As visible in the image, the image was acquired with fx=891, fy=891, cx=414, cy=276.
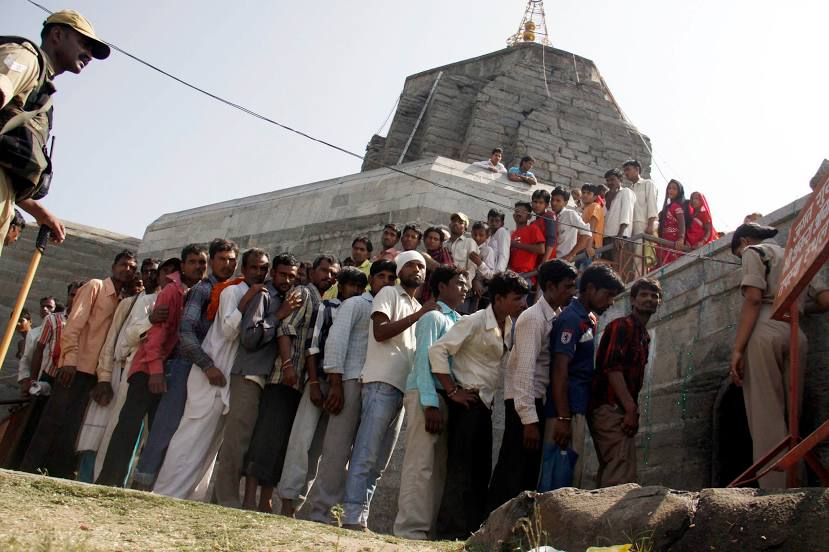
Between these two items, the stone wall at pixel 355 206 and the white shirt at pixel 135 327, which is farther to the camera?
the stone wall at pixel 355 206

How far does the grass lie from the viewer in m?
2.93

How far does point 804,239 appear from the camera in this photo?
13.7 feet

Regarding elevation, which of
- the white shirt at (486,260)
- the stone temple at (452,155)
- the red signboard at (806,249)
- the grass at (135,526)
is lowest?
the grass at (135,526)

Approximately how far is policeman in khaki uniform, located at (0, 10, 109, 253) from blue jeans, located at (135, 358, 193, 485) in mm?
1858

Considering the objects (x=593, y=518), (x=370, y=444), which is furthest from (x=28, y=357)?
(x=593, y=518)

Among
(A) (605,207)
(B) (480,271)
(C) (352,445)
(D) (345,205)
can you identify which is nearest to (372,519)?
(C) (352,445)

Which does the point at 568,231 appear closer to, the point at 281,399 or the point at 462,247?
the point at 462,247

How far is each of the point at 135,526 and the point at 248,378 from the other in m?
2.23

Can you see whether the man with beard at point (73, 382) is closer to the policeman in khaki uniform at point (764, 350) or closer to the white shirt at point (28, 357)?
the white shirt at point (28, 357)

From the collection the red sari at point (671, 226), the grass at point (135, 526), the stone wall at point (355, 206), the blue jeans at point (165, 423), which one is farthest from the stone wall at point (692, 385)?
the stone wall at point (355, 206)

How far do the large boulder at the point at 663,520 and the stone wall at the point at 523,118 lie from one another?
13.7 m

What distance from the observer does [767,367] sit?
15.3 ft

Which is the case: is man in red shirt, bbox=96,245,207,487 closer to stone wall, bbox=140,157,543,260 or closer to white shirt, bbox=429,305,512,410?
white shirt, bbox=429,305,512,410

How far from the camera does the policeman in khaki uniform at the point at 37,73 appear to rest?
324cm
